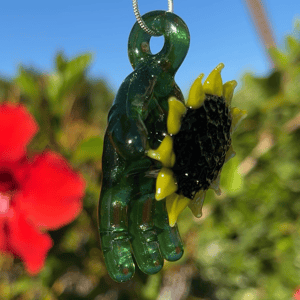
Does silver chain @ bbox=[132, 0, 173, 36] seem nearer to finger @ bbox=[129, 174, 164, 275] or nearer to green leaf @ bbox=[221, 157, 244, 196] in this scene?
finger @ bbox=[129, 174, 164, 275]

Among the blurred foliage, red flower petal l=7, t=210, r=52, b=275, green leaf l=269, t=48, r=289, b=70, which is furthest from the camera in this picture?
green leaf l=269, t=48, r=289, b=70

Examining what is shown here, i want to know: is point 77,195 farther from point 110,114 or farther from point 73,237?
point 110,114

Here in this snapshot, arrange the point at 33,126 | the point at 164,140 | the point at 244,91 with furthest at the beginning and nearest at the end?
the point at 244,91, the point at 33,126, the point at 164,140

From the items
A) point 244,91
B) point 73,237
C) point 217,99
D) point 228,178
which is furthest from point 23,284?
point 244,91

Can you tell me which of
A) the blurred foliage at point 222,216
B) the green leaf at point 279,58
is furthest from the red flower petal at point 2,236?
the green leaf at point 279,58

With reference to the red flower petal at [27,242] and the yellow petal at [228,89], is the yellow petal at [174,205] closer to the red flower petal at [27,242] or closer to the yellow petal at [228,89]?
the yellow petal at [228,89]

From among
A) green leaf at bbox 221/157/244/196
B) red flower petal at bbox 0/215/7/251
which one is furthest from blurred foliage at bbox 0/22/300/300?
A: red flower petal at bbox 0/215/7/251
